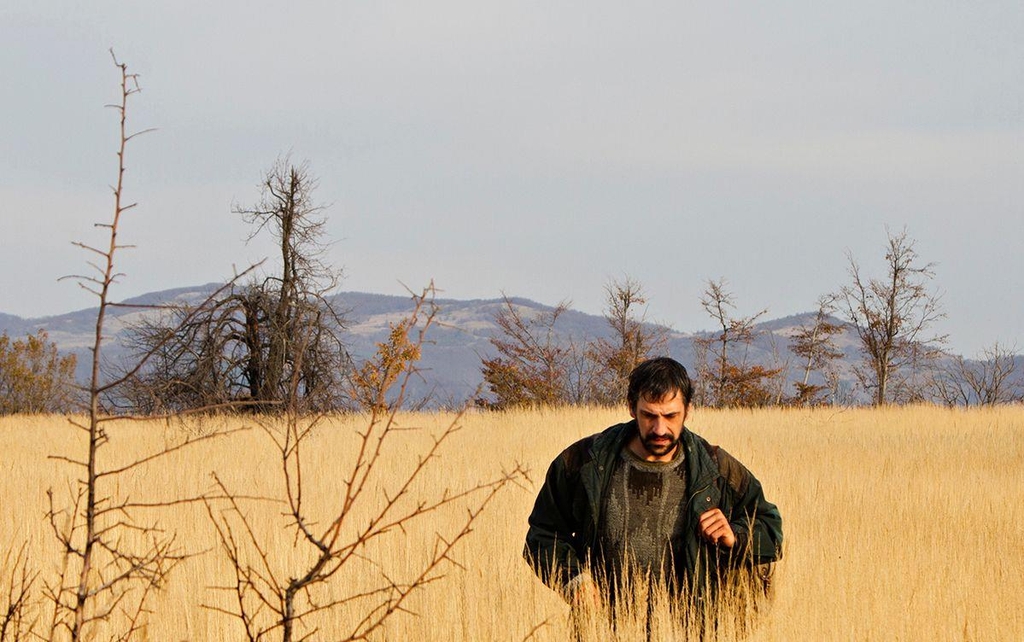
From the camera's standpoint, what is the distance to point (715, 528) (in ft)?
13.3

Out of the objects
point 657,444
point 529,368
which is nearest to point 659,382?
Result: point 657,444

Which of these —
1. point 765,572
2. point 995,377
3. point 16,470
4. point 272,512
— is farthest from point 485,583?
point 995,377

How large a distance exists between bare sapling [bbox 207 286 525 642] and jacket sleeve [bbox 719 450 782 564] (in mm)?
923

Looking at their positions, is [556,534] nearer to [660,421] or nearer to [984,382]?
[660,421]

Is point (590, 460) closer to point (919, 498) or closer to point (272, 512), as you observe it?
point (272, 512)

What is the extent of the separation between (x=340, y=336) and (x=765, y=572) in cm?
1909

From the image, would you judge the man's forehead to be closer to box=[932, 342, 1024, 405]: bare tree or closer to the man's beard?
the man's beard

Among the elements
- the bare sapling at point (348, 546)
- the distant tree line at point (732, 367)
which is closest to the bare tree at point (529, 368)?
the distant tree line at point (732, 367)

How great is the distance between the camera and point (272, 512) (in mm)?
9273

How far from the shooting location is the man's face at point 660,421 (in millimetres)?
4129

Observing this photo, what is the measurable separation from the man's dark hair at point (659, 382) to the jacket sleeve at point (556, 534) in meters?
0.41

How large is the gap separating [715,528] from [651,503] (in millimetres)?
305

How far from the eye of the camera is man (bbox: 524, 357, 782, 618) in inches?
164

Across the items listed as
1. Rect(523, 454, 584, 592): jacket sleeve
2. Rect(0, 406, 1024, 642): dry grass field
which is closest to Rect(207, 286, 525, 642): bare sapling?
Rect(0, 406, 1024, 642): dry grass field
